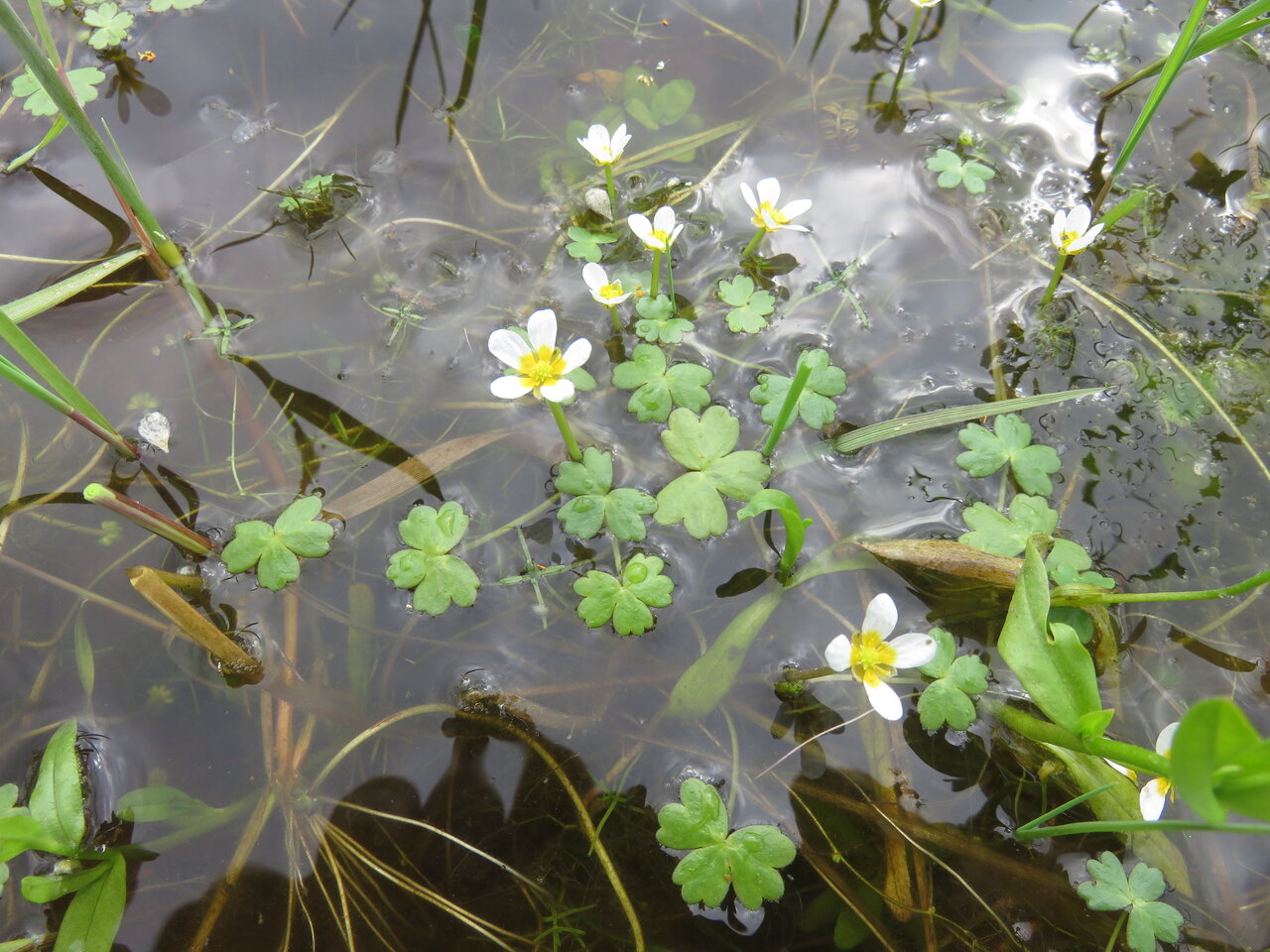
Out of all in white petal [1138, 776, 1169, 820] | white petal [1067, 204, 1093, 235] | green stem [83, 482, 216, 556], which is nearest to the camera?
white petal [1138, 776, 1169, 820]

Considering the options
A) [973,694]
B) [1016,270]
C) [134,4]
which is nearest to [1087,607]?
[973,694]

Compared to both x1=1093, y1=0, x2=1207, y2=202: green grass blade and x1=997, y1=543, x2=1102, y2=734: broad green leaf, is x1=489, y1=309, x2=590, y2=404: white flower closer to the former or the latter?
x1=997, y1=543, x2=1102, y2=734: broad green leaf

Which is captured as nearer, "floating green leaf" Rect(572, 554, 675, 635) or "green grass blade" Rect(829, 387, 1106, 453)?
"floating green leaf" Rect(572, 554, 675, 635)

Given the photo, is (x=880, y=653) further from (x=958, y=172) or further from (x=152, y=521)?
(x=152, y=521)

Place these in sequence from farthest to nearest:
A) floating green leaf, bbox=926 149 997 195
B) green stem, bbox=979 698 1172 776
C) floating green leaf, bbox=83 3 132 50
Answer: floating green leaf, bbox=83 3 132 50 → floating green leaf, bbox=926 149 997 195 → green stem, bbox=979 698 1172 776

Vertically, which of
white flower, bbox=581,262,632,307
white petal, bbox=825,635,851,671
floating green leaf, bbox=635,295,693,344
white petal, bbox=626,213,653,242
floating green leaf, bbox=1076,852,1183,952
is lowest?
floating green leaf, bbox=1076,852,1183,952

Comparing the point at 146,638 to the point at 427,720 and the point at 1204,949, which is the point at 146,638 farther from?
the point at 1204,949

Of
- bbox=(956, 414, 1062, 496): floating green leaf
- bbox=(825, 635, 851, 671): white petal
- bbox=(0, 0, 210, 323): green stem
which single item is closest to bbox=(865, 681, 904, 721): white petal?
bbox=(825, 635, 851, 671): white petal
